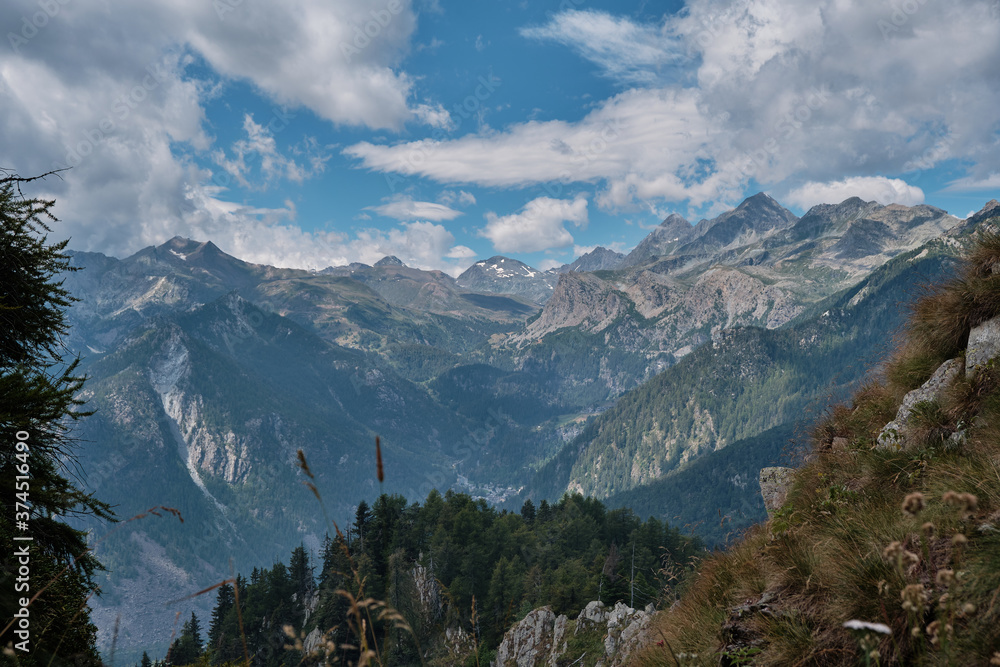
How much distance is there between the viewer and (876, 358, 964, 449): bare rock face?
7223 mm

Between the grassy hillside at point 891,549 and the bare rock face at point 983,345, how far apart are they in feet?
0.65

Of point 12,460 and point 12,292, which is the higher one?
point 12,292

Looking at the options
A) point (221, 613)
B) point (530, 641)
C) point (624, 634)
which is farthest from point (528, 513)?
point (624, 634)

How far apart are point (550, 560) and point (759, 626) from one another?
69.7m

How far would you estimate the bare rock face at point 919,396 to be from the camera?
7223 millimetres

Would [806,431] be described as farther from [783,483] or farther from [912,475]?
[912,475]

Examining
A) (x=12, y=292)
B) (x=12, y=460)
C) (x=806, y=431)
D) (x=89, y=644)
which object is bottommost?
(x=89, y=644)

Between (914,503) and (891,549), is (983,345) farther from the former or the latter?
(891,549)

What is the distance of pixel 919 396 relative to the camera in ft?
25.3

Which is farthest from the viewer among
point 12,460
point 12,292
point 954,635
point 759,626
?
point 12,292

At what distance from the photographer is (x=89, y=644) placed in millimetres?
5629

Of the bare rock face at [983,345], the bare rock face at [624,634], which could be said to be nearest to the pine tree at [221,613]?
the bare rock face at [624,634]

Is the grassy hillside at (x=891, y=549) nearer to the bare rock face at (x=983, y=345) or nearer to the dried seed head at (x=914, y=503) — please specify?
the dried seed head at (x=914, y=503)

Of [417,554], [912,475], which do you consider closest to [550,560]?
[417,554]
